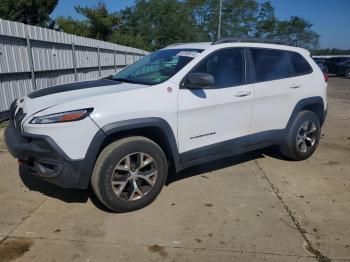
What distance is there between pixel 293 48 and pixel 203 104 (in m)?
2.17

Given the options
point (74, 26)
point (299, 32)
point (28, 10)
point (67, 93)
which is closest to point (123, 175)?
point (67, 93)

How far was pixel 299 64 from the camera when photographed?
504 cm

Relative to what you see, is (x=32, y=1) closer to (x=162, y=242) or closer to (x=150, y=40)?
(x=150, y=40)

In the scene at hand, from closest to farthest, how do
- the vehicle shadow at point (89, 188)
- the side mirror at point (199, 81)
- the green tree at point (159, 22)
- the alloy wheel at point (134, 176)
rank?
the alloy wheel at point (134, 176) → the side mirror at point (199, 81) → the vehicle shadow at point (89, 188) → the green tree at point (159, 22)

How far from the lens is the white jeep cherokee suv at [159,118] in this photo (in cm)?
313

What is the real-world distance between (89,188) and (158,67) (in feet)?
5.66

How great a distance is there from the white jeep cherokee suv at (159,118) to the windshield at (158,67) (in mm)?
19

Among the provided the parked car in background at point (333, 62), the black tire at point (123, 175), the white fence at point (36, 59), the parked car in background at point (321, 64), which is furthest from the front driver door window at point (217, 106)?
the parked car in background at point (333, 62)

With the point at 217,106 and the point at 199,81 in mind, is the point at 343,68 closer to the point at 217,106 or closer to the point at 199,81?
the point at 217,106

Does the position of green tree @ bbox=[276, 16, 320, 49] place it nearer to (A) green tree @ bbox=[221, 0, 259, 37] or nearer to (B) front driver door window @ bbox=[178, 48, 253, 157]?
(A) green tree @ bbox=[221, 0, 259, 37]

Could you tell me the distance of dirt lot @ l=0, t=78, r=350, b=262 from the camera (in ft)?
9.51

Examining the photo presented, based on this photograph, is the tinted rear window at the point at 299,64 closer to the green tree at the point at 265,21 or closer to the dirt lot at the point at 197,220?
the dirt lot at the point at 197,220

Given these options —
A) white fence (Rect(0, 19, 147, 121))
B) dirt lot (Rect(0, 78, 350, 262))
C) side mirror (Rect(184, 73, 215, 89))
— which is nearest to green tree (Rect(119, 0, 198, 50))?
white fence (Rect(0, 19, 147, 121))

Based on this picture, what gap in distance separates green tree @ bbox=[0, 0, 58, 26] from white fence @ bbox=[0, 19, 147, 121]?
2335 cm
